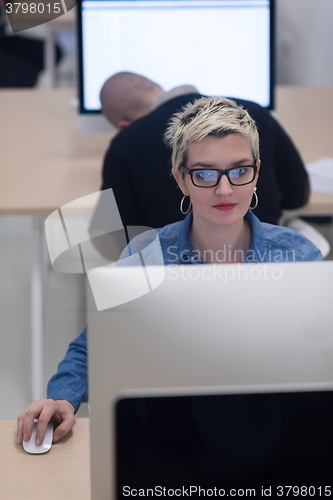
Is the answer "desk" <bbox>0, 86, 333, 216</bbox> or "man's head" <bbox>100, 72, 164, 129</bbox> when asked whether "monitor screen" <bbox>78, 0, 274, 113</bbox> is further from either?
"desk" <bbox>0, 86, 333, 216</bbox>

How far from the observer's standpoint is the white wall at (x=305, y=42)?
3828mm

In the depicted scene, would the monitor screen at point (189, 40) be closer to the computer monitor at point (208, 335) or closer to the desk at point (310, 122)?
the desk at point (310, 122)

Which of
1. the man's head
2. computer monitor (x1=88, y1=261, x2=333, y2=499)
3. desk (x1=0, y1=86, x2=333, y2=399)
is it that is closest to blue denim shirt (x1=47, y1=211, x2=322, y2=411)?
computer monitor (x1=88, y1=261, x2=333, y2=499)

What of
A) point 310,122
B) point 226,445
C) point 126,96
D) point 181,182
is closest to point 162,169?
point 181,182

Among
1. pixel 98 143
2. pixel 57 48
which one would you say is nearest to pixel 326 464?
pixel 98 143

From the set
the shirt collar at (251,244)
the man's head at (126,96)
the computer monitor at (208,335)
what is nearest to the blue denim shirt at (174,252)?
the shirt collar at (251,244)

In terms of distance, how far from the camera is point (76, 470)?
0.82 metres

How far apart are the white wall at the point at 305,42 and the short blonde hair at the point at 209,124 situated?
318 cm

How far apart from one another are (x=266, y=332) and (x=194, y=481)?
0.17m

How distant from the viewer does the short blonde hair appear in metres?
0.84

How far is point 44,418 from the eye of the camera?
2.83ft

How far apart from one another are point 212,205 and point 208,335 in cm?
25

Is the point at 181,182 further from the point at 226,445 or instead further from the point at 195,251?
the point at 226,445

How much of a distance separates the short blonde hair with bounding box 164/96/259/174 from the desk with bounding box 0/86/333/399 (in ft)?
2.71
